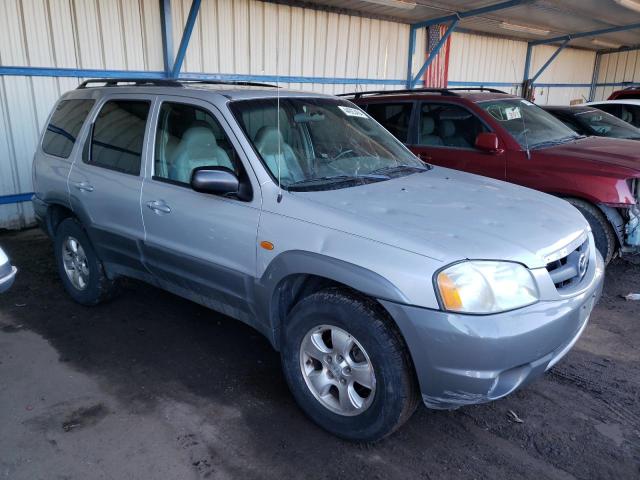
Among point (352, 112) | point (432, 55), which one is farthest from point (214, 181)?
point (432, 55)

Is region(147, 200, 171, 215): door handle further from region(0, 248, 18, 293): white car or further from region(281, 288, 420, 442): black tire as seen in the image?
region(281, 288, 420, 442): black tire

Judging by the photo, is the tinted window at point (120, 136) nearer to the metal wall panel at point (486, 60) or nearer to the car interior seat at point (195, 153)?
the car interior seat at point (195, 153)

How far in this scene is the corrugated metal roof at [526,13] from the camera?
33.7 ft

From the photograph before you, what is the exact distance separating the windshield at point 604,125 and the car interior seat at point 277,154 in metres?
6.15

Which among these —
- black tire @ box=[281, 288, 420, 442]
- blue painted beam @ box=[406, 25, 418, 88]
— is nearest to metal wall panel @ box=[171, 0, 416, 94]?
blue painted beam @ box=[406, 25, 418, 88]

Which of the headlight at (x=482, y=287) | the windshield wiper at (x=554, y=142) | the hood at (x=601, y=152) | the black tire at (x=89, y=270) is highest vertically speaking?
the windshield wiper at (x=554, y=142)

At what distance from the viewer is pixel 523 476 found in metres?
2.53

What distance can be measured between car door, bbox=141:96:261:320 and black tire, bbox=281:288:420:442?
470 mm

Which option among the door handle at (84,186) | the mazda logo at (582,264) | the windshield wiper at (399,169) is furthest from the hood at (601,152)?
the door handle at (84,186)

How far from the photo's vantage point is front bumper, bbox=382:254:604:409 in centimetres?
226

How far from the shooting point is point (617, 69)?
19734mm

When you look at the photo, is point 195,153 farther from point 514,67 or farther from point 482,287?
point 514,67

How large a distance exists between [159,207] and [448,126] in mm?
3691

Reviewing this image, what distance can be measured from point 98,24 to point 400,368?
712cm
